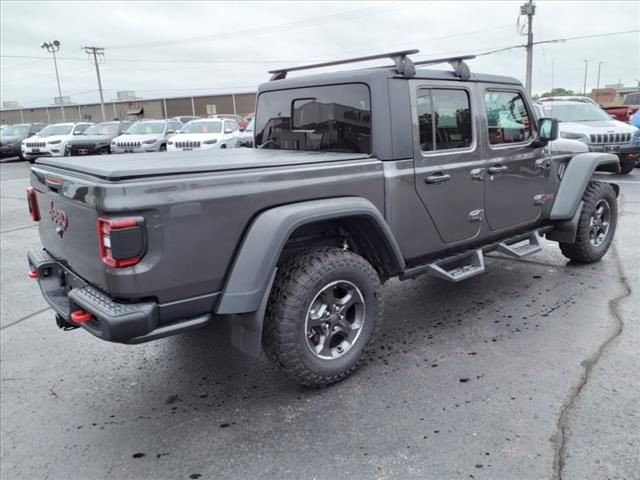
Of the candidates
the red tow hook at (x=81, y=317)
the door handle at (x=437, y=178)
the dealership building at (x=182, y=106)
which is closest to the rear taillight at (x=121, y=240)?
the red tow hook at (x=81, y=317)

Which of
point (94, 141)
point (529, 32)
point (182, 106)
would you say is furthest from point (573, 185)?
point (182, 106)

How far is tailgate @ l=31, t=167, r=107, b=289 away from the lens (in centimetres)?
254

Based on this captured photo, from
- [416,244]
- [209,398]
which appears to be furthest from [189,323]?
[416,244]

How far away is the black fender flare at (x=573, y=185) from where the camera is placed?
16.3 ft

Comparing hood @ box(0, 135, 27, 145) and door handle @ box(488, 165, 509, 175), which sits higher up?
hood @ box(0, 135, 27, 145)

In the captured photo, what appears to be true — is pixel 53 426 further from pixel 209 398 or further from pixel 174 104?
pixel 174 104

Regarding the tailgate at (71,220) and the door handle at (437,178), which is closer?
the tailgate at (71,220)

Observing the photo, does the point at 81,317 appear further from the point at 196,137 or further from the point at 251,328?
the point at 196,137

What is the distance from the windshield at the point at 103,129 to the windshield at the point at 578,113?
1633 cm

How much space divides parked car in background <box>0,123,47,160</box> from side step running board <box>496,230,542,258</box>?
79.0 ft

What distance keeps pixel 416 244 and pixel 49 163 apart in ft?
8.12

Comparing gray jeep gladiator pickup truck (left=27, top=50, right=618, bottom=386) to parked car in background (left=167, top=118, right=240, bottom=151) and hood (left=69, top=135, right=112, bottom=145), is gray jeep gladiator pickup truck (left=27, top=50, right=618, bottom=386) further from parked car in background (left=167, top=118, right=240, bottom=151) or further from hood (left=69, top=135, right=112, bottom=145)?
hood (left=69, top=135, right=112, bottom=145)

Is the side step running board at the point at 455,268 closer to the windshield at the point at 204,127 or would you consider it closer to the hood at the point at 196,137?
the hood at the point at 196,137

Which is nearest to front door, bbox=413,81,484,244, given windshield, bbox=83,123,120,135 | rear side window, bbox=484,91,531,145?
rear side window, bbox=484,91,531,145
